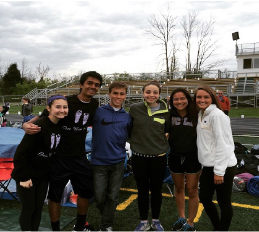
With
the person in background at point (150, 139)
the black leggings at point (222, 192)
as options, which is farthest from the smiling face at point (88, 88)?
the black leggings at point (222, 192)

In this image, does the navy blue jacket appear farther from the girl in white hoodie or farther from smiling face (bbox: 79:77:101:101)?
the girl in white hoodie

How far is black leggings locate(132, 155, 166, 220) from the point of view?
311 centimetres

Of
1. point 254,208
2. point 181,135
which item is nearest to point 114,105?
point 181,135

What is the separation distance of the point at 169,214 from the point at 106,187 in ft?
3.92

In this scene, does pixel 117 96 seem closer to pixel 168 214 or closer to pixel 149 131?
pixel 149 131

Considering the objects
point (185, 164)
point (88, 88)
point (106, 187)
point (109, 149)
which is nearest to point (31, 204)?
point (106, 187)

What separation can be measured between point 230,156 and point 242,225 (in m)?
1.30

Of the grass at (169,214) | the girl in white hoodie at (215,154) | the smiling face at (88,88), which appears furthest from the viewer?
the grass at (169,214)

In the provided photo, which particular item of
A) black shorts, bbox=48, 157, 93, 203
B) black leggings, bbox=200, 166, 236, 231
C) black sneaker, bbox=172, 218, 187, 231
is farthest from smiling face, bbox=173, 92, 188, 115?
black sneaker, bbox=172, 218, 187, 231

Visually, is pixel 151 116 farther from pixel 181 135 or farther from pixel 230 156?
pixel 230 156

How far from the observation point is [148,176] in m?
3.20

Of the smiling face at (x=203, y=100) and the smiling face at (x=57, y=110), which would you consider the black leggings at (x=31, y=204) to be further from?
the smiling face at (x=203, y=100)

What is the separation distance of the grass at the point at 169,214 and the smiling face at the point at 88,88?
1.66m

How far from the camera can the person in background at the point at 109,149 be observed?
9.92 feet
